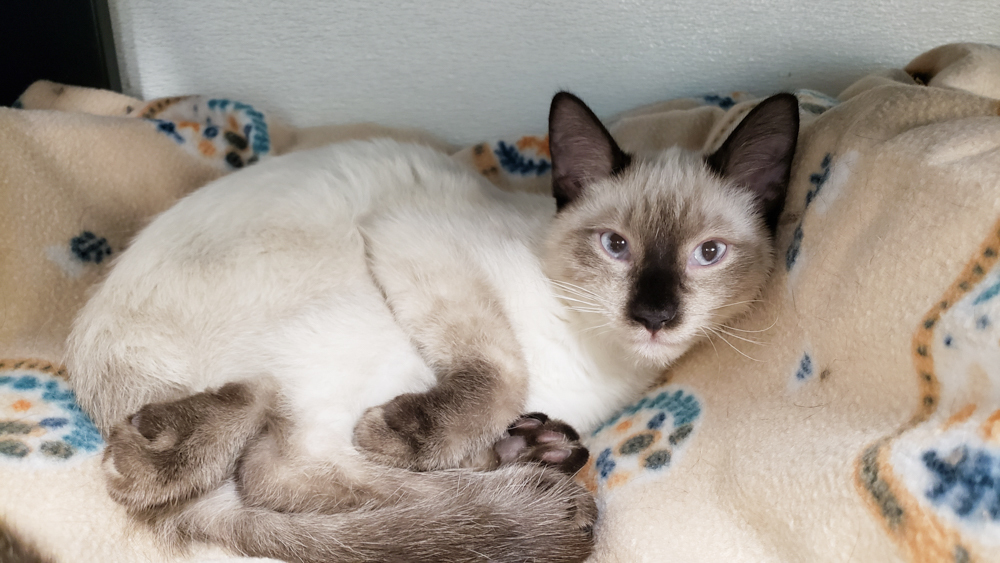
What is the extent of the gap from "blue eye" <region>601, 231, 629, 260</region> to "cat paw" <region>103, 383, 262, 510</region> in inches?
28.1

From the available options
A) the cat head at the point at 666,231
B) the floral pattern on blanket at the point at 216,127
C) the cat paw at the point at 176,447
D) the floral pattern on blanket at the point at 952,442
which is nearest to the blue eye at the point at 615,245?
the cat head at the point at 666,231

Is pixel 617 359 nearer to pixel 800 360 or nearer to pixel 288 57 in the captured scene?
pixel 800 360

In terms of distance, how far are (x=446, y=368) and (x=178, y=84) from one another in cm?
145

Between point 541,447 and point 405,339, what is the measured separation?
0.33 metres

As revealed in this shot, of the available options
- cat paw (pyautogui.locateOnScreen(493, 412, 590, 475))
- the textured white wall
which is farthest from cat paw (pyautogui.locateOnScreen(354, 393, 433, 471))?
the textured white wall

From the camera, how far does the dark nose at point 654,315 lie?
102cm

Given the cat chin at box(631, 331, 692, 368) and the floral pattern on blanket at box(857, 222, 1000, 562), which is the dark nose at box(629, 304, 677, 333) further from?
the floral pattern on blanket at box(857, 222, 1000, 562)

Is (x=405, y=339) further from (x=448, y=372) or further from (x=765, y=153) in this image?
(x=765, y=153)

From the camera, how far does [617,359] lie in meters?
1.25

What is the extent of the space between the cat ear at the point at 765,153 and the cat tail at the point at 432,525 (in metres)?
0.64

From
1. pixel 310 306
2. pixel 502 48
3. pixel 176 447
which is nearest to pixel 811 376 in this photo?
pixel 310 306

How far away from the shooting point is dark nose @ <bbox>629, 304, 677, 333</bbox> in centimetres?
102

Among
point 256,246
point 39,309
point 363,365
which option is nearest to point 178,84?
point 39,309

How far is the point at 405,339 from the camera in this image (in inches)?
47.1
